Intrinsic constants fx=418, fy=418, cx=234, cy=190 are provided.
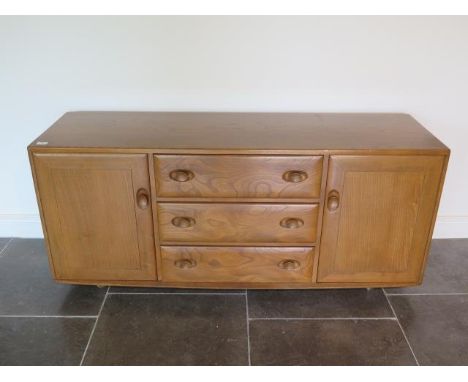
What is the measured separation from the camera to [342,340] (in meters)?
1.49

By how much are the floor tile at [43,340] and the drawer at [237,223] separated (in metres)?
0.46

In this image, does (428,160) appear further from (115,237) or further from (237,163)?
(115,237)

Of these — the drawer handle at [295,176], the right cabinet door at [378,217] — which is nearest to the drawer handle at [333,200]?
the right cabinet door at [378,217]

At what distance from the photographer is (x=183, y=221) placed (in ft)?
4.95

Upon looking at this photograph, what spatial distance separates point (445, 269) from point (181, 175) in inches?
50.0

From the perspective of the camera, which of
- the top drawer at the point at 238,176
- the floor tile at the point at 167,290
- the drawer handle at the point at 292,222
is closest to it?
the top drawer at the point at 238,176

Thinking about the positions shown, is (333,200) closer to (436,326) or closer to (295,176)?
(295,176)

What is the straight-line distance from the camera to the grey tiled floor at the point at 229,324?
1427mm

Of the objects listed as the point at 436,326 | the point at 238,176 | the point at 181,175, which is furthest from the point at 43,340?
the point at 436,326

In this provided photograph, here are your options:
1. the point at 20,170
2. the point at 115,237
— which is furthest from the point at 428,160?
the point at 20,170

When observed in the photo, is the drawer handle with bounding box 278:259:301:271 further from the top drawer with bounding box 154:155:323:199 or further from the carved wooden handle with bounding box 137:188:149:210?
the carved wooden handle with bounding box 137:188:149:210

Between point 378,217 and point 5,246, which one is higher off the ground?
point 378,217

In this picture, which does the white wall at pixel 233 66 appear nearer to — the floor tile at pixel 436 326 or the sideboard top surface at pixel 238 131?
the sideboard top surface at pixel 238 131

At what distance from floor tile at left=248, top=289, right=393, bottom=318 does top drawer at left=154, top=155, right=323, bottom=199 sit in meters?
0.47
